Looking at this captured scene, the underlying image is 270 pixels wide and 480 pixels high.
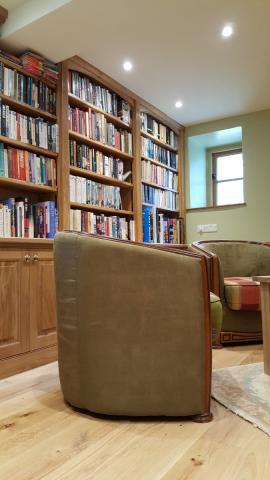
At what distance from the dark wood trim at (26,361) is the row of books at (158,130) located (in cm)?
253

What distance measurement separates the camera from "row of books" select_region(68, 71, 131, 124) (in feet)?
9.81

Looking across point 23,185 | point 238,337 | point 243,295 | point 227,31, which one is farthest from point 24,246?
point 227,31

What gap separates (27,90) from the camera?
262 cm

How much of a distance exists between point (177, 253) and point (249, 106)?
3143 millimetres

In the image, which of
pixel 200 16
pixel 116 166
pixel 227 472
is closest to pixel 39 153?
pixel 116 166

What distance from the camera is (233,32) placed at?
259 cm

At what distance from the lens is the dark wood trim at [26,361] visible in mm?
1958

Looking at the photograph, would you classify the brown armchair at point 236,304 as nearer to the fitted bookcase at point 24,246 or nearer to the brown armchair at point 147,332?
the brown armchair at point 147,332

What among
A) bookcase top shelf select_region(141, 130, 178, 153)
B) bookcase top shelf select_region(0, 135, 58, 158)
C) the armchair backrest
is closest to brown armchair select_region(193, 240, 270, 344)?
the armchair backrest

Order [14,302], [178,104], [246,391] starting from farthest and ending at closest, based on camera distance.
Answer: [178,104] < [14,302] < [246,391]

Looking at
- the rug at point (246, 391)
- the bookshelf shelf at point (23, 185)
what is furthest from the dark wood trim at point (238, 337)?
the bookshelf shelf at point (23, 185)

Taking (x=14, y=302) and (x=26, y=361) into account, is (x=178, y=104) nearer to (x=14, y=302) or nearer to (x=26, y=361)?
(x=14, y=302)

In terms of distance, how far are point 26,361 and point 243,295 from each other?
1.46 meters

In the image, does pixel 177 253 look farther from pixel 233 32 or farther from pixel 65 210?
pixel 233 32
